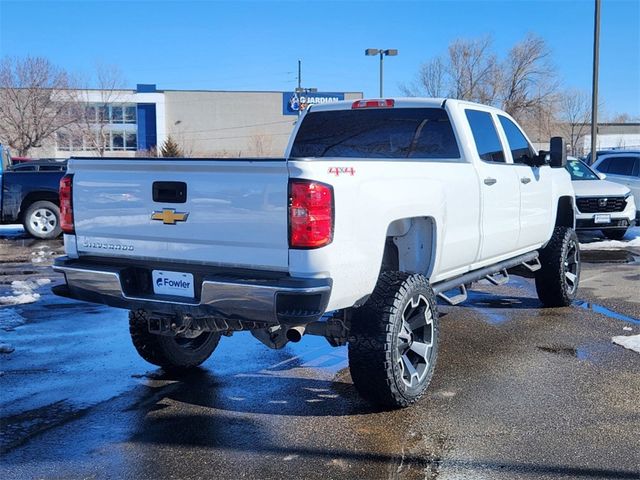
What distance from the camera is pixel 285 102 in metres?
78.2

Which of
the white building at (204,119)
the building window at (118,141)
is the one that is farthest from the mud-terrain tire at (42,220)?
the building window at (118,141)

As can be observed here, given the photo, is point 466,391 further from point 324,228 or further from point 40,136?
point 40,136

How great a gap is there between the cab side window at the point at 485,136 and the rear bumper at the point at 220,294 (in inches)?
109

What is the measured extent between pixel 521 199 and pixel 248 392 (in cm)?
320

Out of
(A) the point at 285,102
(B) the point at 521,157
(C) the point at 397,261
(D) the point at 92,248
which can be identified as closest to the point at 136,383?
(D) the point at 92,248

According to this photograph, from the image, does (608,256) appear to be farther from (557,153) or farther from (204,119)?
(204,119)

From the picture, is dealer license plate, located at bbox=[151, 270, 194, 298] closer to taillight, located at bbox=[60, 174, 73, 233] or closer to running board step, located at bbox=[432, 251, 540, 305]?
taillight, located at bbox=[60, 174, 73, 233]

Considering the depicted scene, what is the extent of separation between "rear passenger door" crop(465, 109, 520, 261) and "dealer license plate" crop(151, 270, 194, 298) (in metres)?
2.44

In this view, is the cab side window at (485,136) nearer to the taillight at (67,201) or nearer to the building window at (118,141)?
the taillight at (67,201)

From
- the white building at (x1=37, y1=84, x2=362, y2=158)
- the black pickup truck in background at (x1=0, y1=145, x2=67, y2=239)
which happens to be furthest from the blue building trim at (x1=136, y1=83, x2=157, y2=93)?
the black pickup truck in background at (x1=0, y1=145, x2=67, y2=239)

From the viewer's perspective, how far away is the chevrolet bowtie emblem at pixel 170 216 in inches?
167

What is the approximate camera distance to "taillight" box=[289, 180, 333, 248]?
3.87m

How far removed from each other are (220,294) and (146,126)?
77.0 m

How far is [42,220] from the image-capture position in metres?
15.0
